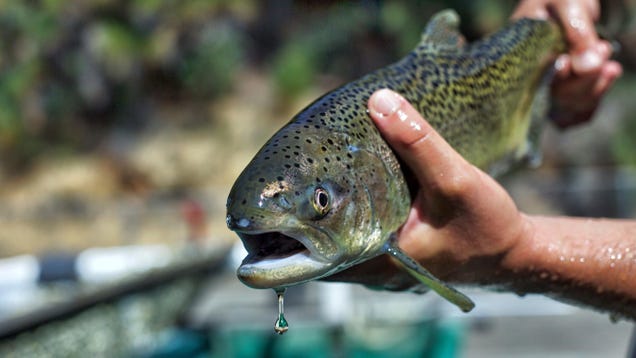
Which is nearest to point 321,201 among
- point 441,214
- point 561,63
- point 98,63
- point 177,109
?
point 441,214

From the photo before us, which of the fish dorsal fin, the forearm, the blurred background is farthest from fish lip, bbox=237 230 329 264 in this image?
the blurred background

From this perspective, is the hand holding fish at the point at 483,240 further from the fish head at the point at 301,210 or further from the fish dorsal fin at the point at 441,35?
the fish dorsal fin at the point at 441,35

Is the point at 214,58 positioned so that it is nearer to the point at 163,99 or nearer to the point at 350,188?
the point at 163,99

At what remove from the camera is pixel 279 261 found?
2.00 meters

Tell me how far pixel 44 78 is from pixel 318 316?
1761 centimetres

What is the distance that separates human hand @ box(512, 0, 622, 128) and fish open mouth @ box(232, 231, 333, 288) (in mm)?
2390

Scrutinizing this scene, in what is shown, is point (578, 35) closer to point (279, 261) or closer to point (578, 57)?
point (578, 57)

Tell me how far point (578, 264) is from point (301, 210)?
1.06 m

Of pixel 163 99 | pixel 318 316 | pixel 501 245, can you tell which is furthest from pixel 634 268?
pixel 163 99

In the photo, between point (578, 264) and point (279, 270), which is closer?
point (279, 270)

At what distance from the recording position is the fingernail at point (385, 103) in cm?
243

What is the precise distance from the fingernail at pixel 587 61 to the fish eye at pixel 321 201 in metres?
2.31

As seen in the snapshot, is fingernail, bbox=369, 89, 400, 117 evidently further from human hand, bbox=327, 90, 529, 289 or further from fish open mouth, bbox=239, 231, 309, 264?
fish open mouth, bbox=239, 231, 309, 264

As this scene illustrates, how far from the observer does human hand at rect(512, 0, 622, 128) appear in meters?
3.96
